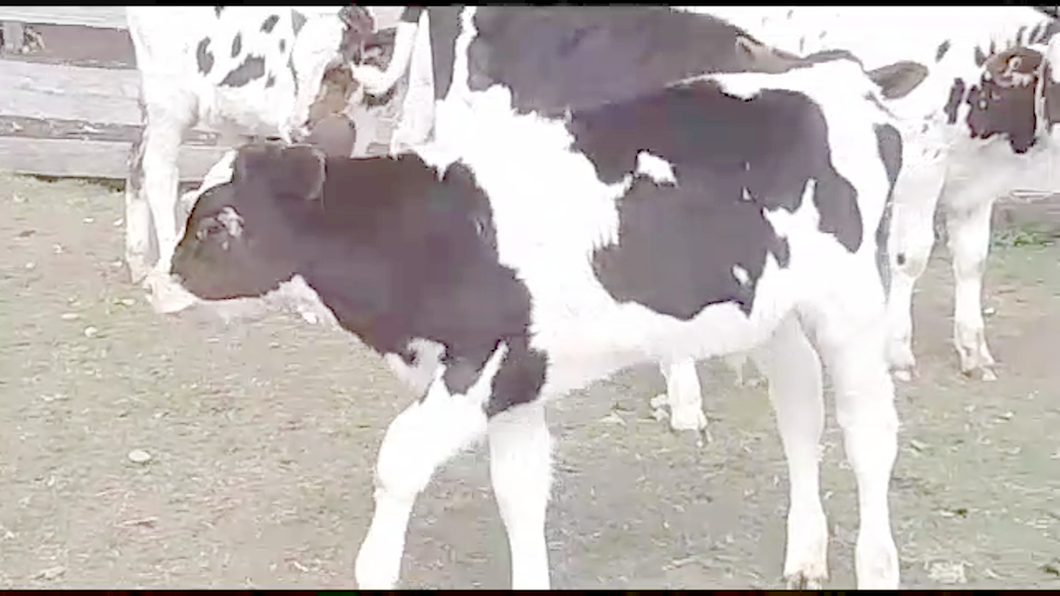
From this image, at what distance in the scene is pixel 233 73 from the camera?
231 inches

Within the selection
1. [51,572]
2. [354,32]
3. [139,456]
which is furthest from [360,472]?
[354,32]

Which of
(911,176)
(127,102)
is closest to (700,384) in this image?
(911,176)

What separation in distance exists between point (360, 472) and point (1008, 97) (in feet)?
7.91

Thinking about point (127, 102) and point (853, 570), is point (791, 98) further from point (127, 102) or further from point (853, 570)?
point (127, 102)

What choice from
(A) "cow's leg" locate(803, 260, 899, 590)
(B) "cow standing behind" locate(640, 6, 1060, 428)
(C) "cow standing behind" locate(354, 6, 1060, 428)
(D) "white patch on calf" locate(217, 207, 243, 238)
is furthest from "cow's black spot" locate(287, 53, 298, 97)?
(A) "cow's leg" locate(803, 260, 899, 590)

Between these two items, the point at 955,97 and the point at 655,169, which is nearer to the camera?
the point at 655,169

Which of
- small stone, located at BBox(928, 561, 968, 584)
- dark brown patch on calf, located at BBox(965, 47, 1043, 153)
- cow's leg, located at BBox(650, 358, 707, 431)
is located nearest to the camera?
small stone, located at BBox(928, 561, 968, 584)

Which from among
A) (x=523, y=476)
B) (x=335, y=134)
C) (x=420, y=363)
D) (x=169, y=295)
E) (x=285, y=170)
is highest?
(x=285, y=170)

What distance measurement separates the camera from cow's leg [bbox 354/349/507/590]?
3.18 meters

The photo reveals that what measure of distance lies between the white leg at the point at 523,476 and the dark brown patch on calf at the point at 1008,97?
7.80 ft

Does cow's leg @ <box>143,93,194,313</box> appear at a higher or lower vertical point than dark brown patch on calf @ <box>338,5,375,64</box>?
lower

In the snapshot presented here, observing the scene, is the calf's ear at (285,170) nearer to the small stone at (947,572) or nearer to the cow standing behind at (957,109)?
the small stone at (947,572)

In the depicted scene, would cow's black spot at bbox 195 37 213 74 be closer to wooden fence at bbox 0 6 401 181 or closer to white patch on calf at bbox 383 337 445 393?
wooden fence at bbox 0 6 401 181

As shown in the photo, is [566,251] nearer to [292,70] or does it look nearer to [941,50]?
Answer: [941,50]
